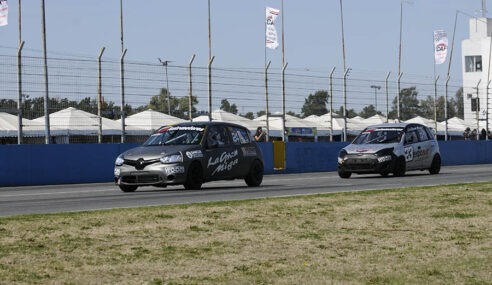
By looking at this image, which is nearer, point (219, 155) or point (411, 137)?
point (219, 155)

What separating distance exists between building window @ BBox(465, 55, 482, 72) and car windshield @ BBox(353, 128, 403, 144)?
62680mm

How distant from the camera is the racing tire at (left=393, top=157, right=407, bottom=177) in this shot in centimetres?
2253

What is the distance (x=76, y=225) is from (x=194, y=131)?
8.52 meters

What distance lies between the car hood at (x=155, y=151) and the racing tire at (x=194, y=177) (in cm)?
37

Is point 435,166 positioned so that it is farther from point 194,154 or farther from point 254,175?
point 194,154

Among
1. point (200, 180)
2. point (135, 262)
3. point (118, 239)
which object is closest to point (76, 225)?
point (118, 239)

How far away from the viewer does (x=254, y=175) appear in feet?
61.1

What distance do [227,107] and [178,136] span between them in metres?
8.20

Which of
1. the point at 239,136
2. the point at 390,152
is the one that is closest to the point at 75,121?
the point at 239,136

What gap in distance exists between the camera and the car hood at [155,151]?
16.5 metres

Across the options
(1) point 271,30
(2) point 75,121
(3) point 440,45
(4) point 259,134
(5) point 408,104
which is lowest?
(4) point 259,134

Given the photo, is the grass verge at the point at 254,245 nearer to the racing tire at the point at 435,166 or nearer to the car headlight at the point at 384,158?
the car headlight at the point at 384,158

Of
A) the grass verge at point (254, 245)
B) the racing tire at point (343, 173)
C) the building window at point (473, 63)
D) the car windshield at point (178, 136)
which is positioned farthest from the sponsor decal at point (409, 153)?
the building window at point (473, 63)

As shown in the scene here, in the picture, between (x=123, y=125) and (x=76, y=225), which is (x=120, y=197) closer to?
(x=76, y=225)
